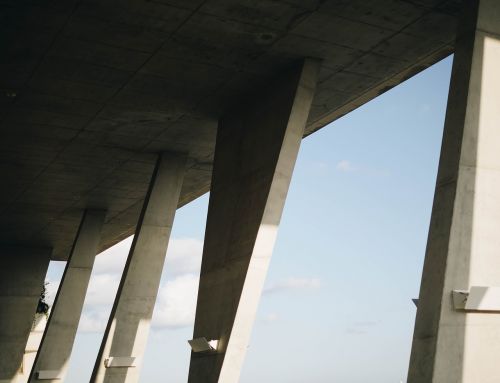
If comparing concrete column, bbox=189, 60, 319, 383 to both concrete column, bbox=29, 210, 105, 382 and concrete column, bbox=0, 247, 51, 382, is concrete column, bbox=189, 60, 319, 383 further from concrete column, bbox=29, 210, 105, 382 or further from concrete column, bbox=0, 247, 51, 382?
concrete column, bbox=0, 247, 51, 382

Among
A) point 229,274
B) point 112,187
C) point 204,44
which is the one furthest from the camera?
point 112,187

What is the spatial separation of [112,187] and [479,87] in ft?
55.9

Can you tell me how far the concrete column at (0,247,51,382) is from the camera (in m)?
34.2

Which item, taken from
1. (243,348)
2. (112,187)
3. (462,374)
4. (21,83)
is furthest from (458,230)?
(112,187)

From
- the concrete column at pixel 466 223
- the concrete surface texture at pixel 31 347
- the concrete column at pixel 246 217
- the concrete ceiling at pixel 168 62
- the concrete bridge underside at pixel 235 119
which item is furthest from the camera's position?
the concrete surface texture at pixel 31 347

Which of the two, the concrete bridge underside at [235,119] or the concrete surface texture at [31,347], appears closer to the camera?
the concrete bridge underside at [235,119]

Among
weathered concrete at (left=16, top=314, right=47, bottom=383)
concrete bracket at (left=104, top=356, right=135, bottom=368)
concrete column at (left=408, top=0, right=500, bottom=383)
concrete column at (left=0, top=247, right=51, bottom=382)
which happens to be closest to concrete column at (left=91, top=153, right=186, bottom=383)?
concrete bracket at (left=104, top=356, right=135, bottom=368)

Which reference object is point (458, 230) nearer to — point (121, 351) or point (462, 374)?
point (462, 374)

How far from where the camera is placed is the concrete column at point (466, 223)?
9.16 meters

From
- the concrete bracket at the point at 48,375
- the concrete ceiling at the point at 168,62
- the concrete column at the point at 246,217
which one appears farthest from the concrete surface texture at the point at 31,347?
the concrete column at the point at 246,217

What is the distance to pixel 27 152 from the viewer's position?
800 inches

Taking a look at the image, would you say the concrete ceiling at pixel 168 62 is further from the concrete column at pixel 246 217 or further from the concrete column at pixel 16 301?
the concrete column at pixel 16 301

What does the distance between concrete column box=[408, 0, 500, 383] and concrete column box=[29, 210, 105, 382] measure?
20731 mm

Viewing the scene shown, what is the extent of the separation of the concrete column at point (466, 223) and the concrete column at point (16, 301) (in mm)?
28653
